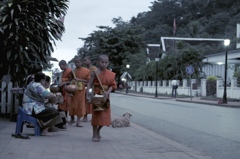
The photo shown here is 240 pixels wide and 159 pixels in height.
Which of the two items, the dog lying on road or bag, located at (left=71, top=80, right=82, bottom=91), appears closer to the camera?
bag, located at (left=71, top=80, right=82, bottom=91)

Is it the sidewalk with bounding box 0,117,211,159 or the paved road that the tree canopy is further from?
the sidewalk with bounding box 0,117,211,159

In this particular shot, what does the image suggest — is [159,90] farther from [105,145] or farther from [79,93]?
[105,145]

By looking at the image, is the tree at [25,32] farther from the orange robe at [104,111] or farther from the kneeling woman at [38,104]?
the orange robe at [104,111]

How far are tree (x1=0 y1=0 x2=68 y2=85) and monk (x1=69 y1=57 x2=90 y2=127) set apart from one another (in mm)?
1310

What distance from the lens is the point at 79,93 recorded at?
38.4ft

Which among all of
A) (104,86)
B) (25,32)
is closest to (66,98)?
(25,32)

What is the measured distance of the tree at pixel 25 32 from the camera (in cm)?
1182

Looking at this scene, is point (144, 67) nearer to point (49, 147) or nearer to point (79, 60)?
point (79, 60)

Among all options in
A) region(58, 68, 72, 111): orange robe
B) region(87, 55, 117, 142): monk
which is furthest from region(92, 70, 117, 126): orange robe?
region(58, 68, 72, 111): orange robe

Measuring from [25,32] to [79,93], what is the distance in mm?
2172

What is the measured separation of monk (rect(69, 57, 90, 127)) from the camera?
1163cm

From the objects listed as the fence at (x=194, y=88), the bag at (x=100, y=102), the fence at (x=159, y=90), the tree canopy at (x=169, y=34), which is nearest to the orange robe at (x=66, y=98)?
the fence at (x=159, y=90)

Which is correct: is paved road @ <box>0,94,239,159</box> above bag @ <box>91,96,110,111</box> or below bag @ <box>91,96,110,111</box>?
below

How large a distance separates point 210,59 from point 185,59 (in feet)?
8.86
